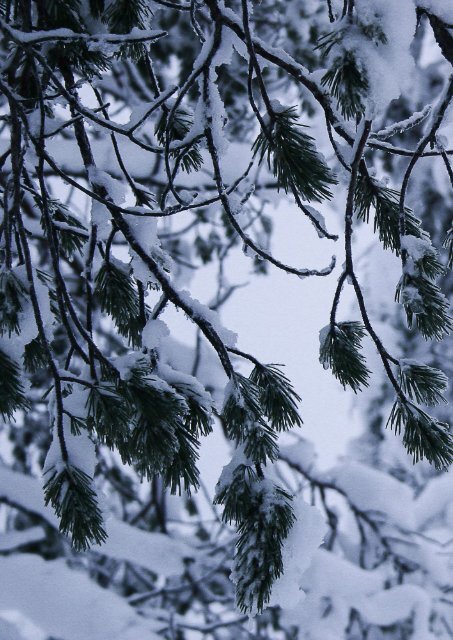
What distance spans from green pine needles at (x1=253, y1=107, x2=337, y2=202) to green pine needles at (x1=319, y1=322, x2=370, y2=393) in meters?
0.30

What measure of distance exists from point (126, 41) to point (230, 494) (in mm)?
688

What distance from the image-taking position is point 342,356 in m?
1.15

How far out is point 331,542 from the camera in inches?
133

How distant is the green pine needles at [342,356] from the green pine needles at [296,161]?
30 cm

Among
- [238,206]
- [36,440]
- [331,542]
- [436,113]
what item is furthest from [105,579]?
[436,113]

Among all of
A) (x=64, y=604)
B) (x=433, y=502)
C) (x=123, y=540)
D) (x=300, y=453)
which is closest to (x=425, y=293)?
(x=64, y=604)

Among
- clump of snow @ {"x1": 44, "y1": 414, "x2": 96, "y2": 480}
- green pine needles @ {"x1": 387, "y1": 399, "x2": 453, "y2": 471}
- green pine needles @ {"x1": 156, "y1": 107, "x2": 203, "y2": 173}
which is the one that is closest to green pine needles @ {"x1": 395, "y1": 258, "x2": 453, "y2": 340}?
green pine needles @ {"x1": 387, "y1": 399, "x2": 453, "y2": 471}

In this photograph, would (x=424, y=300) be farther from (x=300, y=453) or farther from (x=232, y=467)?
(x=300, y=453)

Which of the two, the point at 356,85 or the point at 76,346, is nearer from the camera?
the point at 356,85

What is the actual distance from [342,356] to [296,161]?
1.24 feet

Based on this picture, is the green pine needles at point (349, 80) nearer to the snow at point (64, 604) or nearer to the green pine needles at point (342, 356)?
the green pine needles at point (342, 356)

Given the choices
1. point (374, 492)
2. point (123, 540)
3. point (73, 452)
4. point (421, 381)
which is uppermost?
point (374, 492)

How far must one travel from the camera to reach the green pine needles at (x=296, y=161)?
3.06ft

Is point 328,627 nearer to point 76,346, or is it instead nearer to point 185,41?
point 76,346
